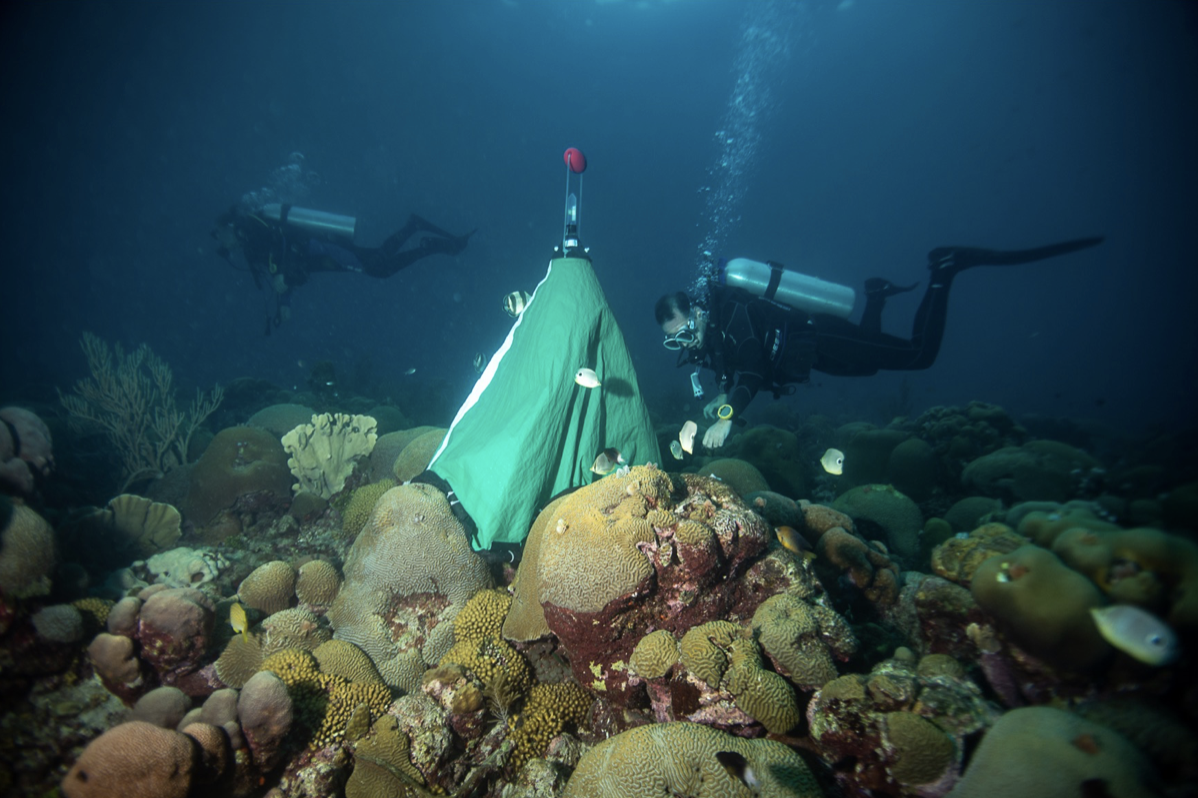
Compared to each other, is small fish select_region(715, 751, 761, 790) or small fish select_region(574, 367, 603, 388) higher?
small fish select_region(574, 367, 603, 388)

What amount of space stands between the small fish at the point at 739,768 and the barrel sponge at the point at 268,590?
3923 millimetres

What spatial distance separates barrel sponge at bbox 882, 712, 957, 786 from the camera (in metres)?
1.88

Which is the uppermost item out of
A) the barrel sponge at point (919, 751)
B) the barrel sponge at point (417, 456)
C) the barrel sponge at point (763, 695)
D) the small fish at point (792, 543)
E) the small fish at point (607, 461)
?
the small fish at point (607, 461)

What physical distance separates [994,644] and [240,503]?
8630 millimetres

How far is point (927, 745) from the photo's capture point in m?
1.88

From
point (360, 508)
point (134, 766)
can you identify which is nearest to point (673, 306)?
point (360, 508)

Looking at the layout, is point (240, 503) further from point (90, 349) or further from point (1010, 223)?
point (1010, 223)

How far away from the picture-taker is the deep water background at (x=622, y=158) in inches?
1283

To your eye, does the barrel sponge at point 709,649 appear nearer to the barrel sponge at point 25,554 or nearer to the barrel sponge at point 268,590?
the barrel sponge at point 268,590

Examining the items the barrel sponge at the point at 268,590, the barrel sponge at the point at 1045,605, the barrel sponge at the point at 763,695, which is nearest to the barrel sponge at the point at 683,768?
the barrel sponge at the point at 763,695

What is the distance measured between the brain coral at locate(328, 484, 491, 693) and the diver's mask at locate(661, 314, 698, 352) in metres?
3.55

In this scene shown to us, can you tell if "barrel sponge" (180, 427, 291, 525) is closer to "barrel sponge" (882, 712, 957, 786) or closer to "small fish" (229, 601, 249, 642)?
"small fish" (229, 601, 249, 642)

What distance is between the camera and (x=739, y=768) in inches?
78.4

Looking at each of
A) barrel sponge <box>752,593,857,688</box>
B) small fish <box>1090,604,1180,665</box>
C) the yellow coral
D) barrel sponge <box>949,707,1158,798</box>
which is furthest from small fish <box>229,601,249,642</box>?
small fish <box>1090,604,1180,665</box>
